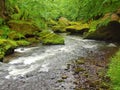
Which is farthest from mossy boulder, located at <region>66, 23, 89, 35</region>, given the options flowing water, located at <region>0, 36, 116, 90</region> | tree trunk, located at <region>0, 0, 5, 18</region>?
flowing water, located at <region>0, 36, 116, 90</region>

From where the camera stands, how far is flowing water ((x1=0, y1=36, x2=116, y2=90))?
29.3 ft

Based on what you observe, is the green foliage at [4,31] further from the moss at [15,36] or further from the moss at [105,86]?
the moss at [105,86]

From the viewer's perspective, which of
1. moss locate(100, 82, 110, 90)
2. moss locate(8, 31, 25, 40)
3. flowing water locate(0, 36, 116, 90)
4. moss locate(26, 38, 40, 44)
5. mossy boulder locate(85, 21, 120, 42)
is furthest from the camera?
moss locate(26, 38, 40, 44)

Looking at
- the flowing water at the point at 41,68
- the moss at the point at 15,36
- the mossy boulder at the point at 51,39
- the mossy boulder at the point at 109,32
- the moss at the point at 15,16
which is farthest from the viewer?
the moss at the point at 15,16

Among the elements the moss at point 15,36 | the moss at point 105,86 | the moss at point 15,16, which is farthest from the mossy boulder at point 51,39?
the moss at point 105,86

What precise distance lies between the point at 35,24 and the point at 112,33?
737 centimetres

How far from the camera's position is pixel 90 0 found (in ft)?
38.9

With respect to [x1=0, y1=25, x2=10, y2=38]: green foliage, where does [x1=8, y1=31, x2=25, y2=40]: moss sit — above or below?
below

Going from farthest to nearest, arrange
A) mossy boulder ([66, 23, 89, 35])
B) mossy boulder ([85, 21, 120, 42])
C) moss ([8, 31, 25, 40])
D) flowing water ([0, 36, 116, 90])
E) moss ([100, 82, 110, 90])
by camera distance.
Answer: mossy boulder ([66, 23, 89, 35]), mossy boulder ([85, 21, 120, 42]), moss ([8, 31, 25, 40]), flowing water ([0, 36, 116, 90]), moss ([100, 82, 110, 90])

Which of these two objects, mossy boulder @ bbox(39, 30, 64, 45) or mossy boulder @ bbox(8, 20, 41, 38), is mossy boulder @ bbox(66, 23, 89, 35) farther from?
mossy boulder @ bbox(8, 20, 41, 38)

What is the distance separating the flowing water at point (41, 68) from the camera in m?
8.94

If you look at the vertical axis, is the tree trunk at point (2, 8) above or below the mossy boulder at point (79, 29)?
above

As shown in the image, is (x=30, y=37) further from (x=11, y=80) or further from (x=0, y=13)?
(x=11, y=80)

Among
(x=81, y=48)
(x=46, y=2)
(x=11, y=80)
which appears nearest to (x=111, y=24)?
(x=81, y=48)
